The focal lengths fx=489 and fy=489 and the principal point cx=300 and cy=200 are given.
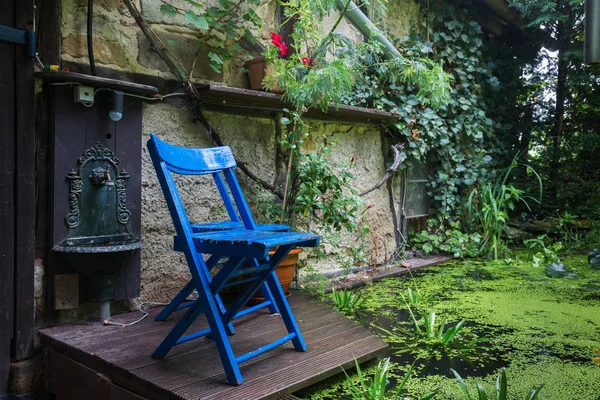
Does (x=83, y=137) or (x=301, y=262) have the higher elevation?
(x=83, y=137)

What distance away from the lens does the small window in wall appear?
5.30 m

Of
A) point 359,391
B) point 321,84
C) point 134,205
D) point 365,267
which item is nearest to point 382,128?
point 365,267

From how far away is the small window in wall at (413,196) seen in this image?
5.30 metres

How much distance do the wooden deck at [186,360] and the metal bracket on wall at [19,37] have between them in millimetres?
1397

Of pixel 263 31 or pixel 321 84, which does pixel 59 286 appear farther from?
pixel 263 31

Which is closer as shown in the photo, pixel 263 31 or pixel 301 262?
pixel 263 31

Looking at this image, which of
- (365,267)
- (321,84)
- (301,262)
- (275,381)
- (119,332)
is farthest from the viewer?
(365,267)

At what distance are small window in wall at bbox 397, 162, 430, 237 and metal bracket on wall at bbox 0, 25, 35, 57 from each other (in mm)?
3777

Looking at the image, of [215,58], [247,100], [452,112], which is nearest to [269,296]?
[247,100]

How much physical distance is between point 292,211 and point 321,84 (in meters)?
1.02

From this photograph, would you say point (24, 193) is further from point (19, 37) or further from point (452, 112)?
point (452, 112)

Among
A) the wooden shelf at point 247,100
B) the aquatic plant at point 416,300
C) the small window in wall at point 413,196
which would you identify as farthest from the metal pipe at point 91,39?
the small window in wall at point 413,196

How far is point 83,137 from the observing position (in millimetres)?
2568

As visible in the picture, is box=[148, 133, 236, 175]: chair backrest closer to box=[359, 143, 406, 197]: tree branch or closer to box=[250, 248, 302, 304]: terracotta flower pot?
box=[250, 248, 302, 304]: terracotta flower pot
